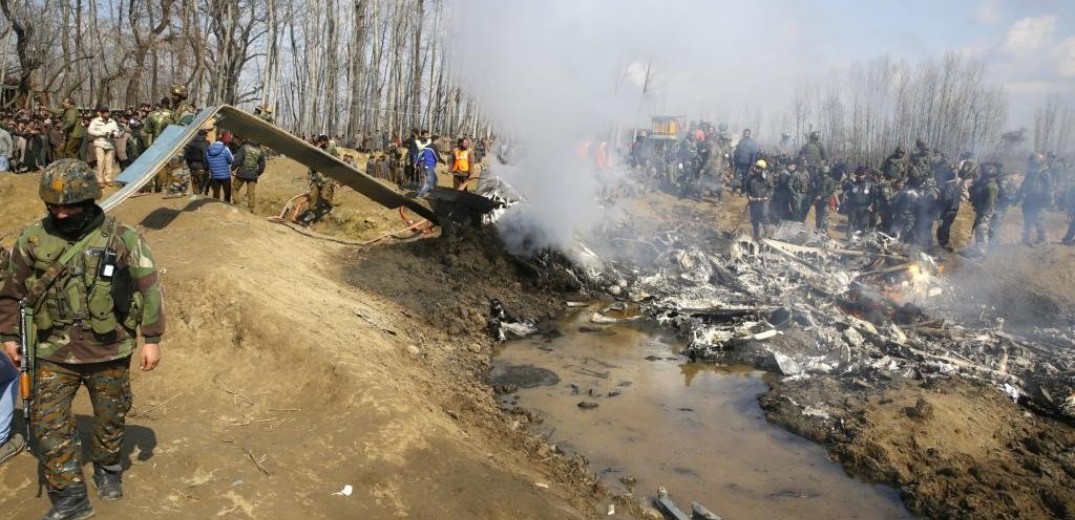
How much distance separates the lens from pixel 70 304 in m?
3.28

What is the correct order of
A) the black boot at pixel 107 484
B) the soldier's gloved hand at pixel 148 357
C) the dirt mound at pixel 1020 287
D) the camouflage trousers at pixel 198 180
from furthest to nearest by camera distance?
the camouflage trousers at pixel 198 180, the dirt mound at pixel 1020 287, the black boot at pixel 107 484, the soldier's gloved hand at pixel 148 357

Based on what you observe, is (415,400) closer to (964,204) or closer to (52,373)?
(52,373)

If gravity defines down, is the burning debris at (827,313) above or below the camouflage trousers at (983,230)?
below

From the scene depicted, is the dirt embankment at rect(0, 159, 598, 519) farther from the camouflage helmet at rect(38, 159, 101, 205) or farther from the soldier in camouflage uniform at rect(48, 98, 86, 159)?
the soldier in camouflage uniform at rect(48, 98, 86, 159)

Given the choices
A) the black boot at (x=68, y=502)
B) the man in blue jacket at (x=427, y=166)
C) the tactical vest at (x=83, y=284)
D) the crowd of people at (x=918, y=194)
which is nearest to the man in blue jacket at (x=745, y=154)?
the crowd of people at (x=918, y=194)

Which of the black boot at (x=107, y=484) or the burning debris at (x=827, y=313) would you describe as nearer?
the black boot at (x=107, y=484)

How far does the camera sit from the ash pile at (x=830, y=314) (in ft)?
27.2

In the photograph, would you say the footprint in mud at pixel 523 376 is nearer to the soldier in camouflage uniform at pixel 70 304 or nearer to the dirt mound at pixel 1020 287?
the soldier in camouflage uniform at pixel 70 304

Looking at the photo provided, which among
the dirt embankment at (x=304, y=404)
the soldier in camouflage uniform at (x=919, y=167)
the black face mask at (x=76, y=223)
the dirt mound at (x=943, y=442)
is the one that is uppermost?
the soldier in camouflage uniform at (x=919, y=167)

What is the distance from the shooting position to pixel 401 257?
34.8 ft

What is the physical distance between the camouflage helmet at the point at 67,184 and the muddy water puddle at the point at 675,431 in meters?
4.11

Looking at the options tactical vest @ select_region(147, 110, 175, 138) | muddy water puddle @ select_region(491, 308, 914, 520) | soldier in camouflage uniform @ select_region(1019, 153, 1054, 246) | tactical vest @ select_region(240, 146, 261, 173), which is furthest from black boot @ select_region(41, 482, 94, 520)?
soldier in camouflage uniform @ select_region(1019, 153, 1054, 246)

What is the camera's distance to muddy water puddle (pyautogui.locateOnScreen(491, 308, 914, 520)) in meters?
5.40

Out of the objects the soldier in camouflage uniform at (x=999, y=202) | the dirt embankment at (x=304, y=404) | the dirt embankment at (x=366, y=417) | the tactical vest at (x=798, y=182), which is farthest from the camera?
the tactical vest at (x=798, y=182)
